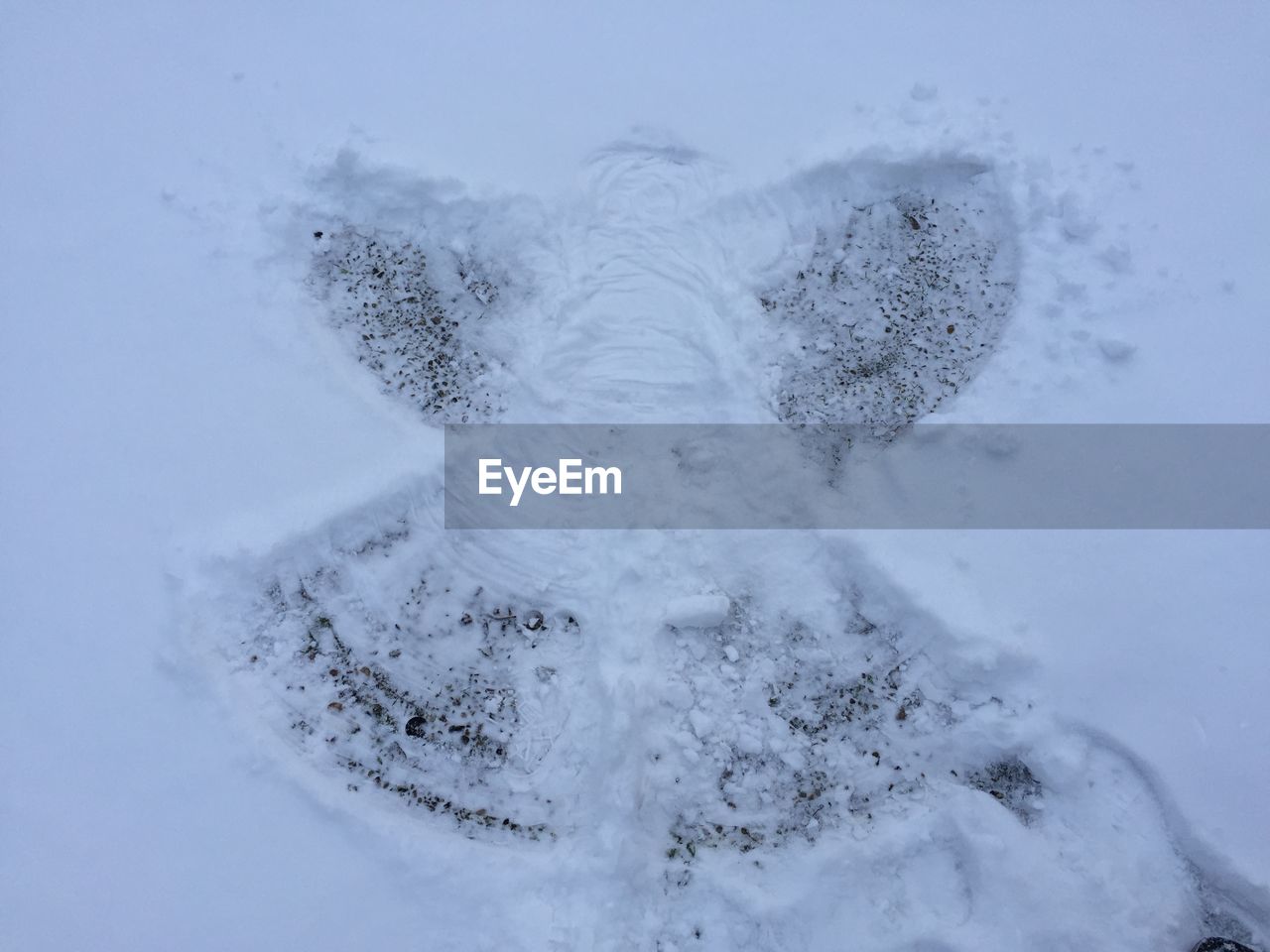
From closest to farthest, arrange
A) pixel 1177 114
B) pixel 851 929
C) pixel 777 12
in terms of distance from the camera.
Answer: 1. pixel 851 929
2. pixel 1177 114
3. pixel 777 12

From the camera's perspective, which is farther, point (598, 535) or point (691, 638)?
point (598, 535)

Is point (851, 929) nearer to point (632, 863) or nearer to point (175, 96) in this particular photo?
point (632, 863)

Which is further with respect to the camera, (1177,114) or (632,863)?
(1177,114)

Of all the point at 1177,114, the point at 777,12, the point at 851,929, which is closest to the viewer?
the point at 851,929

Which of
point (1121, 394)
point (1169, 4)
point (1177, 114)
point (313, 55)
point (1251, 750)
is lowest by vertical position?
point (1251, 750)

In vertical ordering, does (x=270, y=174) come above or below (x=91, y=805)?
above

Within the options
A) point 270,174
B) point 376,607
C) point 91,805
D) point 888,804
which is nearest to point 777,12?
point 270,174

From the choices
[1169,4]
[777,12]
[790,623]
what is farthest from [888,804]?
[1169,4]

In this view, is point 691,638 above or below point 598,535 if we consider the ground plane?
below
